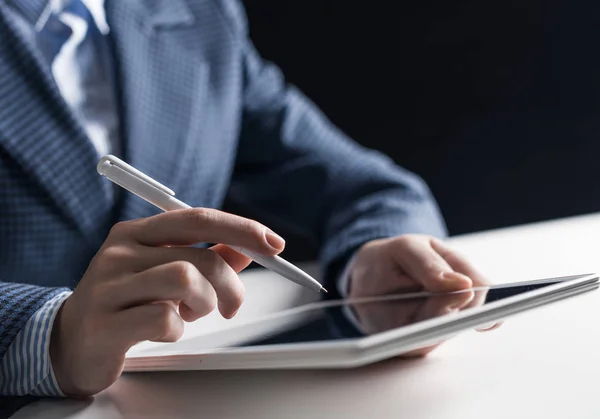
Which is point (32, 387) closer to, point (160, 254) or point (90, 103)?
point (160, 254)

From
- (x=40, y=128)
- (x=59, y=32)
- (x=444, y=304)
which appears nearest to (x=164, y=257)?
(x=444, y=304)

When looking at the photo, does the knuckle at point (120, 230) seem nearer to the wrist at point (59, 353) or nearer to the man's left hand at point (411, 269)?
the wrist at point (59, 353)

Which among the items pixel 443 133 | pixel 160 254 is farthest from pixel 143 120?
pixel 443 133

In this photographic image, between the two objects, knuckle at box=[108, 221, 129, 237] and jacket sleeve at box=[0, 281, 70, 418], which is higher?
knuckle at box=[108, 221, 129, 237]

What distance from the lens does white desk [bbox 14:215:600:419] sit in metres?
0.38

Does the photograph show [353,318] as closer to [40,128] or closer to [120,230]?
[120,230]

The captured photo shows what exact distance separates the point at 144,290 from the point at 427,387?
0.55 ft

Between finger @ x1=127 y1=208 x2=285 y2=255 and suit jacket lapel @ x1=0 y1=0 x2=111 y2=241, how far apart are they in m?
0.25

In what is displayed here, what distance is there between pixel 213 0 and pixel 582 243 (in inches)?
20.6

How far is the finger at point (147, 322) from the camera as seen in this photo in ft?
1.28

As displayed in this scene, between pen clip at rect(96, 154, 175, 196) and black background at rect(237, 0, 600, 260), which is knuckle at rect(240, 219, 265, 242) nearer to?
pen clip at rect(96, 154, 175, 196)

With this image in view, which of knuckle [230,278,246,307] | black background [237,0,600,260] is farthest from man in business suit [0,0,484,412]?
black background [237,0,600,260]

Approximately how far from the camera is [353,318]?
438 mm

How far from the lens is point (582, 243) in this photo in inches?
29.7
